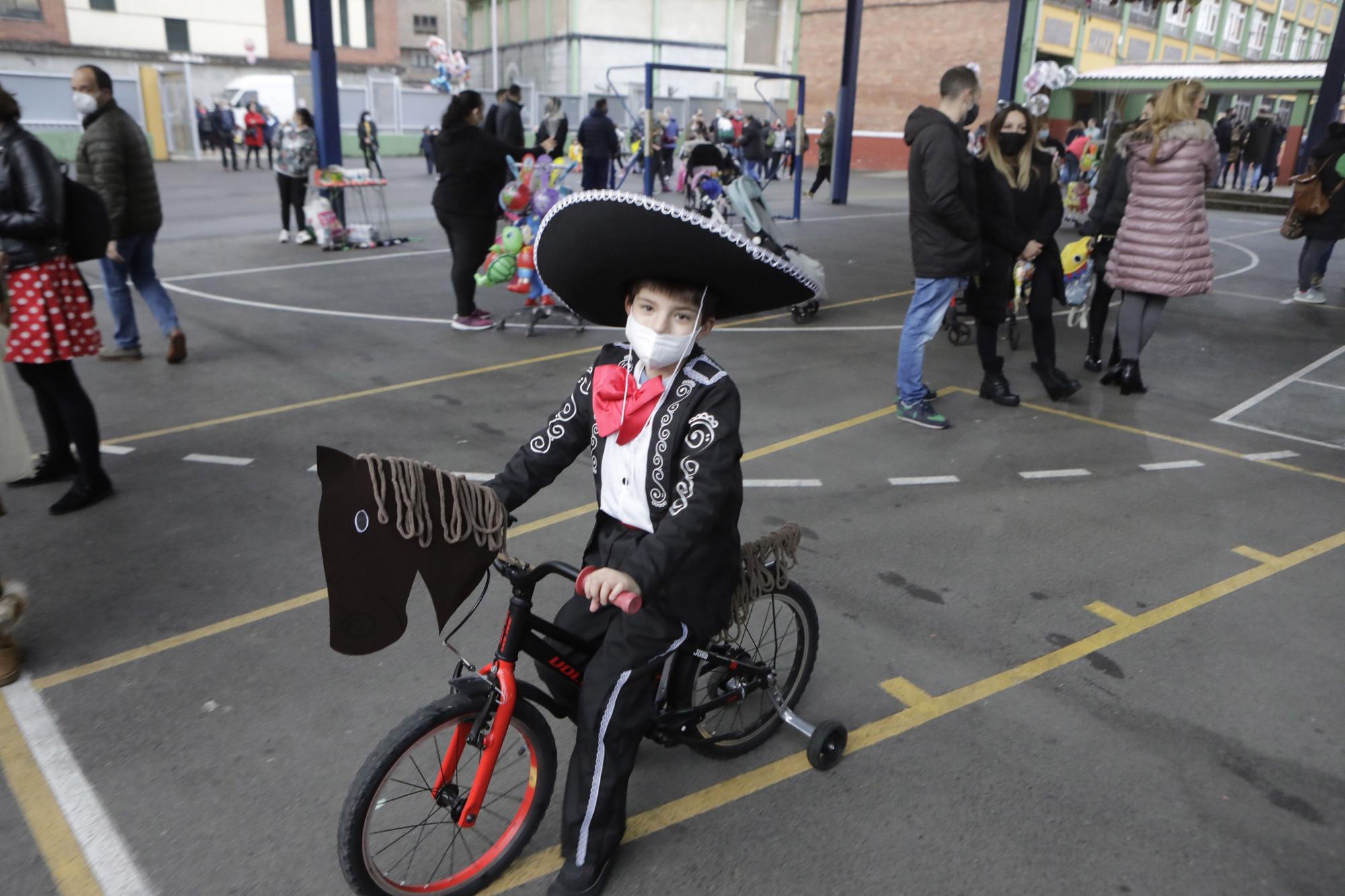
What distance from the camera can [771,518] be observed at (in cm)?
486

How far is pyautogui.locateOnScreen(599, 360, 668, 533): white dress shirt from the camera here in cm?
242

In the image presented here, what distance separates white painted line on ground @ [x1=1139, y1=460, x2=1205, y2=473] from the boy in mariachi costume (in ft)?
13.2

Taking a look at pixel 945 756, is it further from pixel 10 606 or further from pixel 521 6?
pixel 521 6

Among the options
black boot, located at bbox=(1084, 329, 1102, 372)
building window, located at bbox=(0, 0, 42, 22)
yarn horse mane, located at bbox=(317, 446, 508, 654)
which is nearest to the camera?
yarn horse mane, located at bbox=(317, 446, 508, 654)

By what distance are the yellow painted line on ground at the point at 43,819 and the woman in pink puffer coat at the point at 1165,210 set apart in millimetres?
6766

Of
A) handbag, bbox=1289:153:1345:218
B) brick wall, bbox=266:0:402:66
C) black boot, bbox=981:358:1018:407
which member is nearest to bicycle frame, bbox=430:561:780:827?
black boot, bbox=981:358:1018:407

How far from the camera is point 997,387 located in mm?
6828

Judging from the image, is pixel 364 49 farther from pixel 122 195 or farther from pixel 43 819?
pixel 43 819

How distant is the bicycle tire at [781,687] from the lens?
2.73 meters

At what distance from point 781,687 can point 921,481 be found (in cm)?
246

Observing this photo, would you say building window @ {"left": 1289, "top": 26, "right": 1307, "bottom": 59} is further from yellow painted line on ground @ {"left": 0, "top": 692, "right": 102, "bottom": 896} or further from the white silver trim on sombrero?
yellow painted line on ground @ {"left": 0, "top": 692, "right": 102, "bottom": 896}

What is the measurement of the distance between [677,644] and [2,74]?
31.4 metres

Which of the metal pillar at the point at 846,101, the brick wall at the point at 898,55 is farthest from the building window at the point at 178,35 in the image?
the metal pillar at the point at 846,101

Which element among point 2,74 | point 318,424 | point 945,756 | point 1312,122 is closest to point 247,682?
point 945,756
